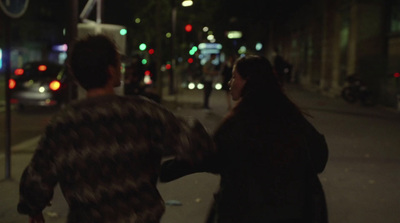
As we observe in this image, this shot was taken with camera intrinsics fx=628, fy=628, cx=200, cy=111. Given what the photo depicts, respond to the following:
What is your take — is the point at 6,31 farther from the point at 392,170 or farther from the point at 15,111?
the point at 15,111

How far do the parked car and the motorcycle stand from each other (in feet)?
31.6

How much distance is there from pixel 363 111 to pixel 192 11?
15.5m

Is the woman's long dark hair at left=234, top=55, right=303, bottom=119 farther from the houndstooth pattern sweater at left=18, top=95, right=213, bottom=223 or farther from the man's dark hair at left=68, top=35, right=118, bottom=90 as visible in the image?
the man's dark hair at left=68, top=35, right=118, bottom=90

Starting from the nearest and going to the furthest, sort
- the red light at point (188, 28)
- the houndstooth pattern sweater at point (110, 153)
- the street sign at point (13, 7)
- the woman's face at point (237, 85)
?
the houndstooth pattern sweater at point (110, 153), the woman's face at point (237, 85), the street sign at point (13, 7), the red light at point (188, 28)

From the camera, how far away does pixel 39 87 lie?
18.0 metres

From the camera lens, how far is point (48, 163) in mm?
2465

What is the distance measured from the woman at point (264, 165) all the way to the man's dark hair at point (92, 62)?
1.63 feet

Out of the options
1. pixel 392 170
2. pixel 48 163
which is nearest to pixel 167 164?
pixel 48 163

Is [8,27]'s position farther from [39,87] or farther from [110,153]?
[39,87]

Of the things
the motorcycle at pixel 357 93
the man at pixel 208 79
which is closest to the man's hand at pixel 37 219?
the man at pixel 208 79

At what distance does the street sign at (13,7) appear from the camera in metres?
7.42

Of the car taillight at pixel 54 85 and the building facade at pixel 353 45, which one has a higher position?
the building facade at pixel 353 45

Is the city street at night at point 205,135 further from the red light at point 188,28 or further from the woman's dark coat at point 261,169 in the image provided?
the red light at point 188,28

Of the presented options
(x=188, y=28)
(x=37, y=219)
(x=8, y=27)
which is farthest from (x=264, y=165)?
(x=188, y=28)
